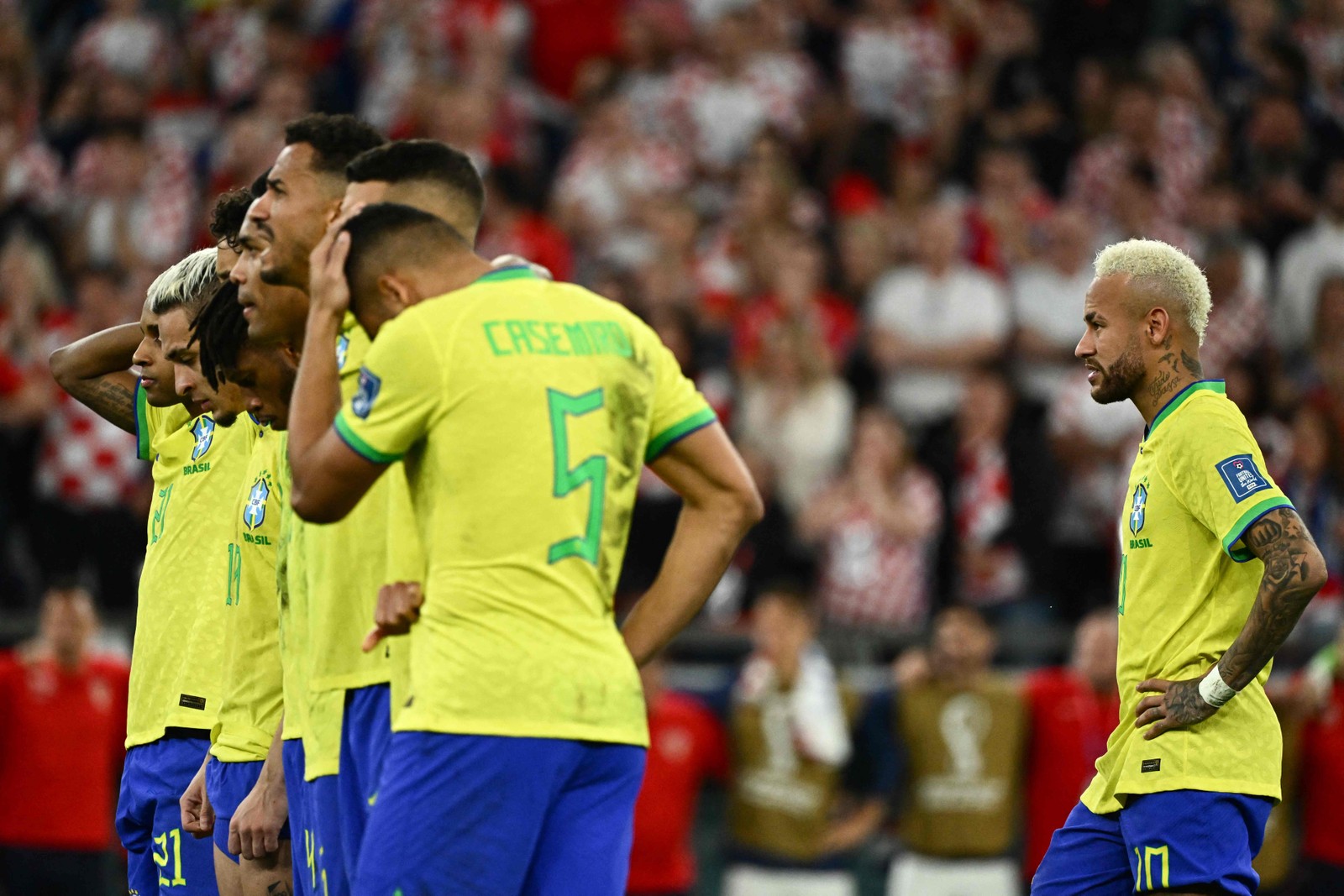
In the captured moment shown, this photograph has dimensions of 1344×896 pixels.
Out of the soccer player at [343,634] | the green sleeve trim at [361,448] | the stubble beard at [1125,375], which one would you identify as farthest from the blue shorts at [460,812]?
the stubble beard at [1125,375]

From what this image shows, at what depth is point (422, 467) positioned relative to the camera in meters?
4.43

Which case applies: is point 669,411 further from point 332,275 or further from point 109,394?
point 109,394

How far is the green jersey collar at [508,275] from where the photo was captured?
4484 millimetres

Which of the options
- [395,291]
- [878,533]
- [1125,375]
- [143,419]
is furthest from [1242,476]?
[878,533]

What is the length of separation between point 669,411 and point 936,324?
28.1 ft

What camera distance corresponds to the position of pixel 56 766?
37.0ft

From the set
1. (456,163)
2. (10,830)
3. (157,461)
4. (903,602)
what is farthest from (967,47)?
(456,163)

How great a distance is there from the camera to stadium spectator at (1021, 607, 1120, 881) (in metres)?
11.1

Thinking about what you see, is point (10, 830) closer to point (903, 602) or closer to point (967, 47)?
point (903, 602)

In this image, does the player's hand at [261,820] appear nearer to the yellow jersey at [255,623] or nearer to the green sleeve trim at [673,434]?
the yellow jersey at [255,623]

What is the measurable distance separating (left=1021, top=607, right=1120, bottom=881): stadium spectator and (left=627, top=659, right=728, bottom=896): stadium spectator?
76.2 inches

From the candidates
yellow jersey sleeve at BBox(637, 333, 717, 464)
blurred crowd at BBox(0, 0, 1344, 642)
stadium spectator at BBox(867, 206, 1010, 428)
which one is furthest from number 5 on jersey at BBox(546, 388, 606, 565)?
stadium spectator at BBox(867, 206, 1010, 428)

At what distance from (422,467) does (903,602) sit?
8.08 m

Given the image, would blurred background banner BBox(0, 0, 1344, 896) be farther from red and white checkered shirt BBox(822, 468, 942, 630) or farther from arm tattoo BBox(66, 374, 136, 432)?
arm tattoo BBox(66, 374, 136, 432)
